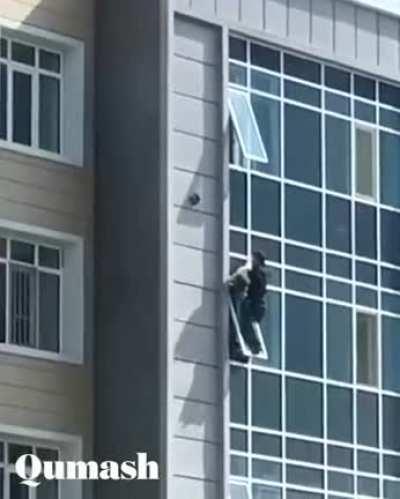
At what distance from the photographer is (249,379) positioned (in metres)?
27.8

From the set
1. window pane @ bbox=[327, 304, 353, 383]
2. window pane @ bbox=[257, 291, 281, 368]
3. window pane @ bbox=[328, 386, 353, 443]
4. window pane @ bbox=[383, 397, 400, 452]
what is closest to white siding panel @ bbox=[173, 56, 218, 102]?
window pane @ bbox=[257, 291, 281, 368]

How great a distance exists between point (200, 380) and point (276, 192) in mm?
2486

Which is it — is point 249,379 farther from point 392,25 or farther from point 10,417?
point 392,25

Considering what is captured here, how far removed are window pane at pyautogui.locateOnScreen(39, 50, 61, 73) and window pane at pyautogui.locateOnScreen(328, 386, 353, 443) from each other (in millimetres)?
4493

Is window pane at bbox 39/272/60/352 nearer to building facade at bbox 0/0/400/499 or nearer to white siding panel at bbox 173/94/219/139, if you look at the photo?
building facade at bbox 0/0/400/499

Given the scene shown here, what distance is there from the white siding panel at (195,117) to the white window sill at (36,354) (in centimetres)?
263

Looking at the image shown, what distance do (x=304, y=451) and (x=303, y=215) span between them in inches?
101

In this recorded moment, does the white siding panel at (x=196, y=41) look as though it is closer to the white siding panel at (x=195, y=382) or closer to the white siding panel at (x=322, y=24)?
the white siding panel at (x=322, y=24)

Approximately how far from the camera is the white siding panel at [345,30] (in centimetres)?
2942

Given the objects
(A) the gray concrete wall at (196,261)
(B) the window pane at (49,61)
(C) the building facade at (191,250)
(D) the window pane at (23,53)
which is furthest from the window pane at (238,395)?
(D) the window pane at (23,53)

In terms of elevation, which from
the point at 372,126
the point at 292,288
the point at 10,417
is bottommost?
the point at 10,417

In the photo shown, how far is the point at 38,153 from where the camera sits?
2778cm

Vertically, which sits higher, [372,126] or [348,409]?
[372,126]

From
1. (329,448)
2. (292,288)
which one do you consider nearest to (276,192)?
(292,288)
